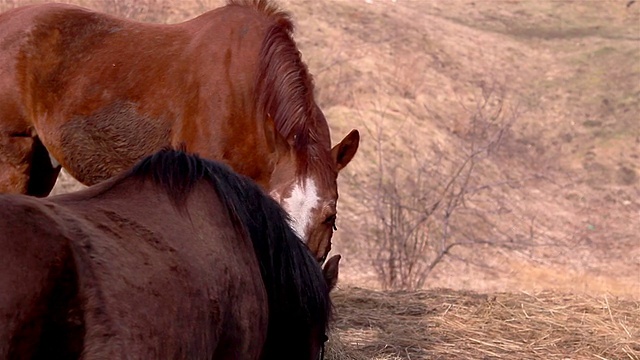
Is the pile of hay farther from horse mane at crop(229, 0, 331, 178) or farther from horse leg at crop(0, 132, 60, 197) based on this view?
horse leg at crop(0, 132, 60, 197)

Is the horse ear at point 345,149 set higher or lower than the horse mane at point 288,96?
lower

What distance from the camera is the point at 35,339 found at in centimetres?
219

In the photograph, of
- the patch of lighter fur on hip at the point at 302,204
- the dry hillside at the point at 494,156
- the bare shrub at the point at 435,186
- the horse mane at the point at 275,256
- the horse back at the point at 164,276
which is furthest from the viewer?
the bare shrub at the point at 435,186

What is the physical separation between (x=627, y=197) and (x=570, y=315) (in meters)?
13.1

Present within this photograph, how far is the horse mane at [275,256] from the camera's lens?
3.00 m

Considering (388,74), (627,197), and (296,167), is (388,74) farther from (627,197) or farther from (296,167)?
(296,167)

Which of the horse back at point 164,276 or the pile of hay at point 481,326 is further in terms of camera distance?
the pile of hay at point 481,326

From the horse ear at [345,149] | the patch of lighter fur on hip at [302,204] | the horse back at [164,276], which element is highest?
the horse back at [164,276]

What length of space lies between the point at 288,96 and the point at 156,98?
2.71 feet

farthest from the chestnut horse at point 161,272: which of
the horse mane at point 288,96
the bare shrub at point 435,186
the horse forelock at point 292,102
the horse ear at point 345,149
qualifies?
the bare shrub at point 435,186

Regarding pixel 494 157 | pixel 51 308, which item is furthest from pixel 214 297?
pixel 494 157

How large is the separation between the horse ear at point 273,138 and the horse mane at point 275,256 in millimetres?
1759

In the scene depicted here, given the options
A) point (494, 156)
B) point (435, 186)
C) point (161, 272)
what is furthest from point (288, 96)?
point (494, 156)

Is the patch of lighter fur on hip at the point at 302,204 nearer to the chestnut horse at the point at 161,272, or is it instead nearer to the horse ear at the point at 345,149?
the horse ear at the point at 345,149
